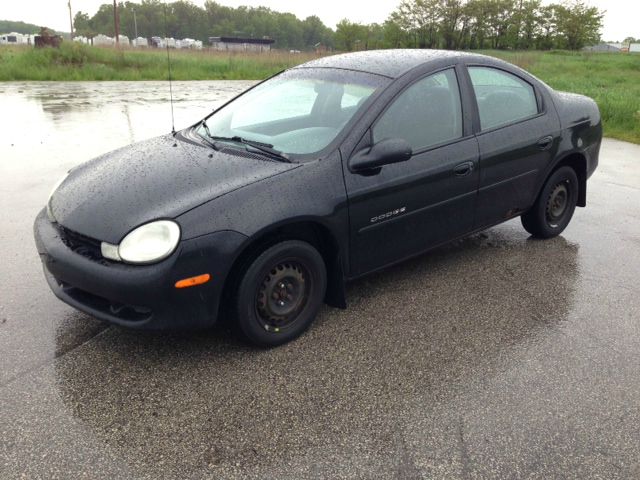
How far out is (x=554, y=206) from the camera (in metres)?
5.12

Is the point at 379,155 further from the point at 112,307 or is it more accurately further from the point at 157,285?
the point at 112,307

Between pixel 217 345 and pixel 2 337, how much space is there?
1283mm

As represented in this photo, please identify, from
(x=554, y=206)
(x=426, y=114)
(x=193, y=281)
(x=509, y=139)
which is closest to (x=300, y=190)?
(x=193, y=281)

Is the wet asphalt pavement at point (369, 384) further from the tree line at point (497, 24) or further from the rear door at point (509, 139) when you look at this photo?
the tree line at point (497, 24)

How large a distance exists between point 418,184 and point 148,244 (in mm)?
1789

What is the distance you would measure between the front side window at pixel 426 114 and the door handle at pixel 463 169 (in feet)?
0.66

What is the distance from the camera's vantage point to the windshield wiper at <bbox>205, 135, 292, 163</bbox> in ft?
11.3

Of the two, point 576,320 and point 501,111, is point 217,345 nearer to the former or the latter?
point 576,320

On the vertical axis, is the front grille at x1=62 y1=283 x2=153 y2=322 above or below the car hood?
below

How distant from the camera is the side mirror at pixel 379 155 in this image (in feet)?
11.2

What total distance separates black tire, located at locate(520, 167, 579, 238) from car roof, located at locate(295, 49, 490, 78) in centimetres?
127

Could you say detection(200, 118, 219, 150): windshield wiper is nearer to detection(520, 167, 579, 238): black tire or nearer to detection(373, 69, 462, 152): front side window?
detection(373, 69, 462, 152): front side window

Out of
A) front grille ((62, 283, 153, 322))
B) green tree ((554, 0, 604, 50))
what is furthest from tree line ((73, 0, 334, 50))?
front grille ((62, 283, 153, 322))

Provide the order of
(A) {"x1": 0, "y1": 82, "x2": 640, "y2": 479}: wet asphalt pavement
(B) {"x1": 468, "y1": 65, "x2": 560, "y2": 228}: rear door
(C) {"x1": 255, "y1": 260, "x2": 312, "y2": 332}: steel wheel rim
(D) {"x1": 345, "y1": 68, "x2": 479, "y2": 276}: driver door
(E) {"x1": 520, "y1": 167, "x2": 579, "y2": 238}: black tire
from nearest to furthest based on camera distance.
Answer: (A) {"x1": 0, "y1": 82, "x2": 640, "y2": 479}: wet asphalt pavement
(C) {"x1": 255, "y1": 260, "x2": 312, "y2": 332}: steel wheel rim
(D) {"x1": 345, "y1": 68, "x2": 479, "y2": 276}: driver door
(B) {"x1": 468, "y1": 65, "x2": 560, "y2": 228}: rear door
(E) {"x1": 520, "y1": 167, "x2": 579, "y2": 238}: black tire
